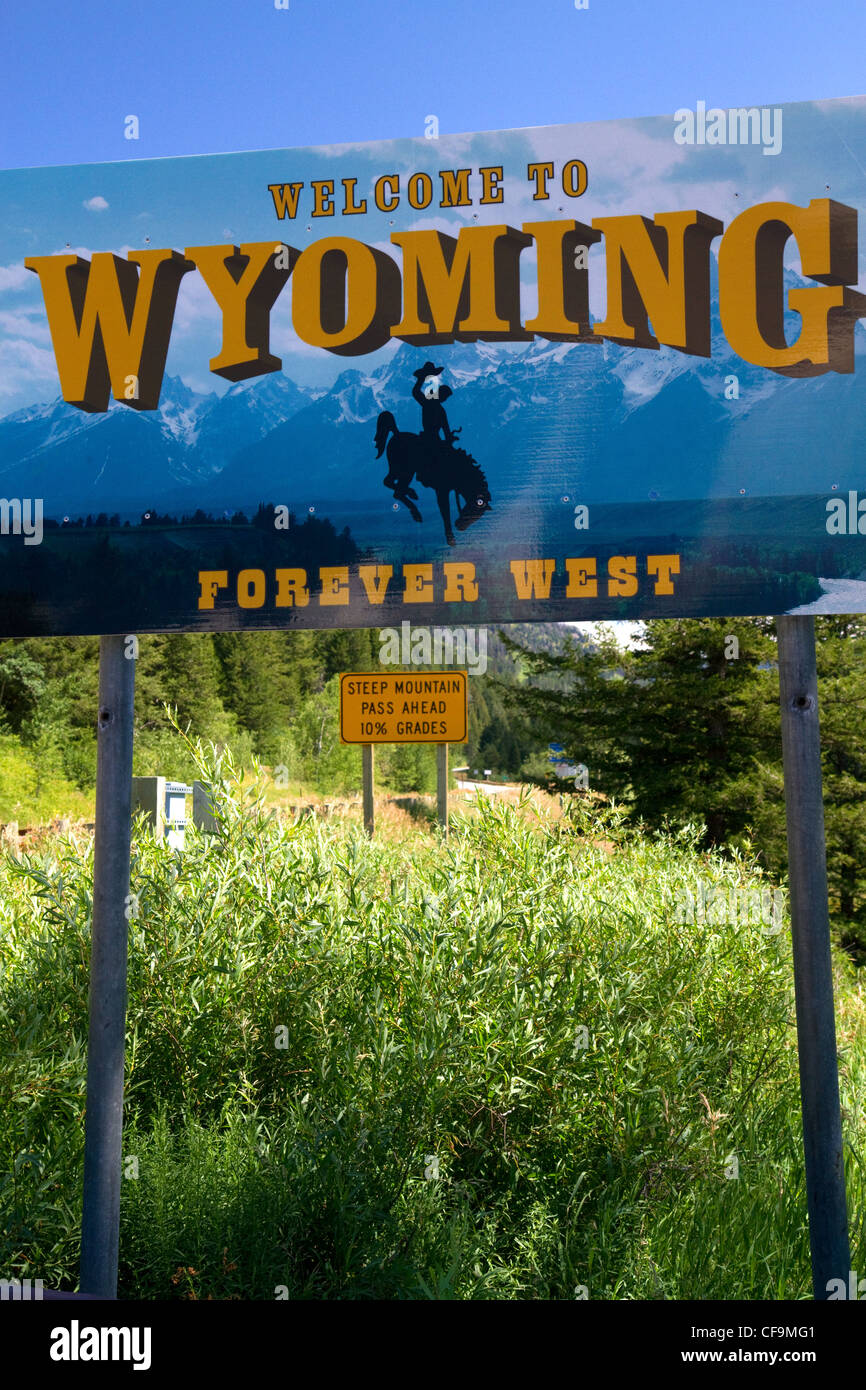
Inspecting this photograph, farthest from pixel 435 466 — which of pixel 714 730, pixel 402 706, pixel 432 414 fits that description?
pixel 714 730

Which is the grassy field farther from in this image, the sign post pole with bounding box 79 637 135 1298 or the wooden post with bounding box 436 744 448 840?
the wooden post with bounding box 436 744 448 840

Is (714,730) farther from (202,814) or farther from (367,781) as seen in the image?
(202,814)

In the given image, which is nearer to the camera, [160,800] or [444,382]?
[444,382]

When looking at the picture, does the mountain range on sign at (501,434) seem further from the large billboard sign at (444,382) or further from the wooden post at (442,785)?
the wooden post at (442,785)

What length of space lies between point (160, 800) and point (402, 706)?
115 inches

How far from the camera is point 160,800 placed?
25.3 ft

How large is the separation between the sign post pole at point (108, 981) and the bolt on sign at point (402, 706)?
6540 mm

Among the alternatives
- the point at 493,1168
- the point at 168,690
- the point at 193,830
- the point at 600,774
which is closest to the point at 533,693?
the point at 600,774

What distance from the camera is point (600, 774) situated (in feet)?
49.6

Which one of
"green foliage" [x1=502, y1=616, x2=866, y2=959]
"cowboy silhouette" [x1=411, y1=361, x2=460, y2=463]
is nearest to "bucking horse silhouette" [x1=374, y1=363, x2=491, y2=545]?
"cowboy silhouette" [x1=411, y1=361, x2=460, y2=463]

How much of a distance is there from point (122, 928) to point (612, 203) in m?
2.72

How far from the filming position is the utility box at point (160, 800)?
7132 millimetres

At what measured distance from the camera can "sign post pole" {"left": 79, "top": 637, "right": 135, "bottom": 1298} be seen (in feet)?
9.05

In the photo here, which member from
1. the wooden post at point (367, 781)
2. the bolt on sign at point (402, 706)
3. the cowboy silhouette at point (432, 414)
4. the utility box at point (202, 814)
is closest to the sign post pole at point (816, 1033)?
the cowboy silhouette at point (432, 414)
